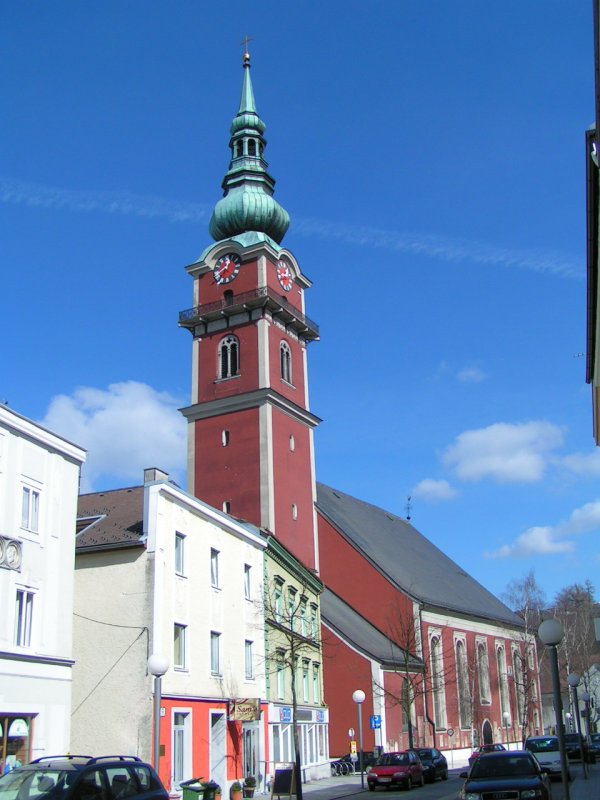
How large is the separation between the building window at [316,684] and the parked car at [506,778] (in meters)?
20.2

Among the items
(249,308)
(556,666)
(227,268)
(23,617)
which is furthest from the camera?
(227,268)

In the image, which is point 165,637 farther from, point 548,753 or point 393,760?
point 548,753

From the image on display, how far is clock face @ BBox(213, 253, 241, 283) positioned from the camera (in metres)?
52.4

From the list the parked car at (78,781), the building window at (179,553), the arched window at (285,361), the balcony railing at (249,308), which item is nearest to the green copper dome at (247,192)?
the balcony railing at (249,308)

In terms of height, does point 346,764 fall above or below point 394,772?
below

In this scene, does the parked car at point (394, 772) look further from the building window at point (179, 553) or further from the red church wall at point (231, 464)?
the red church wall at point (231, 464)

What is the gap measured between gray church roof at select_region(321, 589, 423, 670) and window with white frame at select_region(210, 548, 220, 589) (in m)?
15.6

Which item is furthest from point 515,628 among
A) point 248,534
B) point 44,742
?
point 44,742

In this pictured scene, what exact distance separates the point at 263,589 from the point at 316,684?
8.19 meters

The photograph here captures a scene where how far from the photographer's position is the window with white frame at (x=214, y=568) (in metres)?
30.5

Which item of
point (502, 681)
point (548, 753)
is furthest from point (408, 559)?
point (548, 753)

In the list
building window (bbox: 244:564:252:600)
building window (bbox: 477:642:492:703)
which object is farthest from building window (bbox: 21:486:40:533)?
building window (bbox: 477:642:492:703)

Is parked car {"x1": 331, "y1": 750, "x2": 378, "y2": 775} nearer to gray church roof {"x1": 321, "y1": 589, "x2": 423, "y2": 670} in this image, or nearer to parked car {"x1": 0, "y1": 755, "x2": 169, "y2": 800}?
gray church roof {"x1": 321, "y1": 589, "x2": 423, "y2": 670}

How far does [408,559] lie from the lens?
61.5 meters
